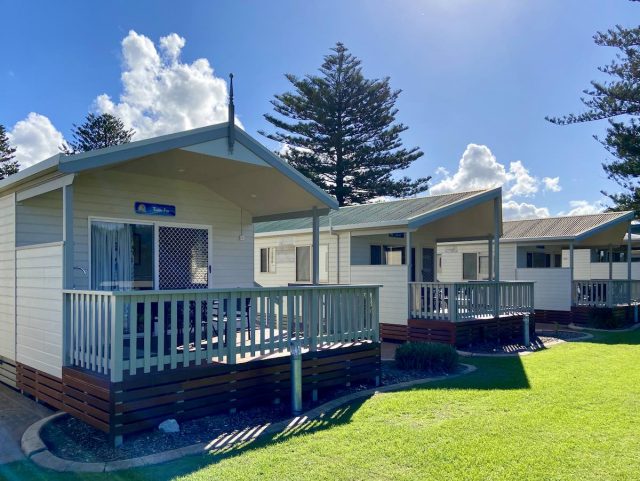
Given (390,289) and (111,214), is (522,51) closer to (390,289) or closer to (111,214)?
(390,289)

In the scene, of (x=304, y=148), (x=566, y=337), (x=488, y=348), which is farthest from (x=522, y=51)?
(x=304, y=148)

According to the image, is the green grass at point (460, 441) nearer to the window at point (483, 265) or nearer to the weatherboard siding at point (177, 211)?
the weatherboard siding at point (177, 211)

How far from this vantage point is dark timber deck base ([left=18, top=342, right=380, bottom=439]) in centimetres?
496

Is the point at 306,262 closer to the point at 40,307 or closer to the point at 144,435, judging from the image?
the point at 40,307

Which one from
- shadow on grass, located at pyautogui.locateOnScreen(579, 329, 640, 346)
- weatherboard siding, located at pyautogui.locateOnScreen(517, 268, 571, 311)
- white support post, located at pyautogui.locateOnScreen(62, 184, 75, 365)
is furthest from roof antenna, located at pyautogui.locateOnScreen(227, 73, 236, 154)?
weatherboard siding, located at pyautogui.locateOnScreen(517, 268, 571, 311)

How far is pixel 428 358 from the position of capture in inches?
325

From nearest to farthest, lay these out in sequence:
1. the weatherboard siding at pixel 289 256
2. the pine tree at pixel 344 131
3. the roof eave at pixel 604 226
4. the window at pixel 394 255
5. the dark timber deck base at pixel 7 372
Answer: the dark timber deck base at pixel 7 372, the weatherboard siding at pixel 289 256, the window at pixel 394 255, the roof eave at pixel 604 226, the pine tree at pixel 344 131

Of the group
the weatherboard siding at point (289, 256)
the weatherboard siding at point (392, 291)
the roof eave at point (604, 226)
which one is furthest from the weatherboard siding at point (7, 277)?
the roof eave at point (604, 226)

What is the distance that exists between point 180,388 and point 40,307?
2.22m

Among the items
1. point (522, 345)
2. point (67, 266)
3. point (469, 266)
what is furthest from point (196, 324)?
point (469, 266)

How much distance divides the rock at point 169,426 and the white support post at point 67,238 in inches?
72.9

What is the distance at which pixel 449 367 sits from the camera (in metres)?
8.34

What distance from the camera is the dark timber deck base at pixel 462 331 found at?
35.9 feet

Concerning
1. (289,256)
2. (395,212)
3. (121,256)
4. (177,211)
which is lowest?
(289,256)
